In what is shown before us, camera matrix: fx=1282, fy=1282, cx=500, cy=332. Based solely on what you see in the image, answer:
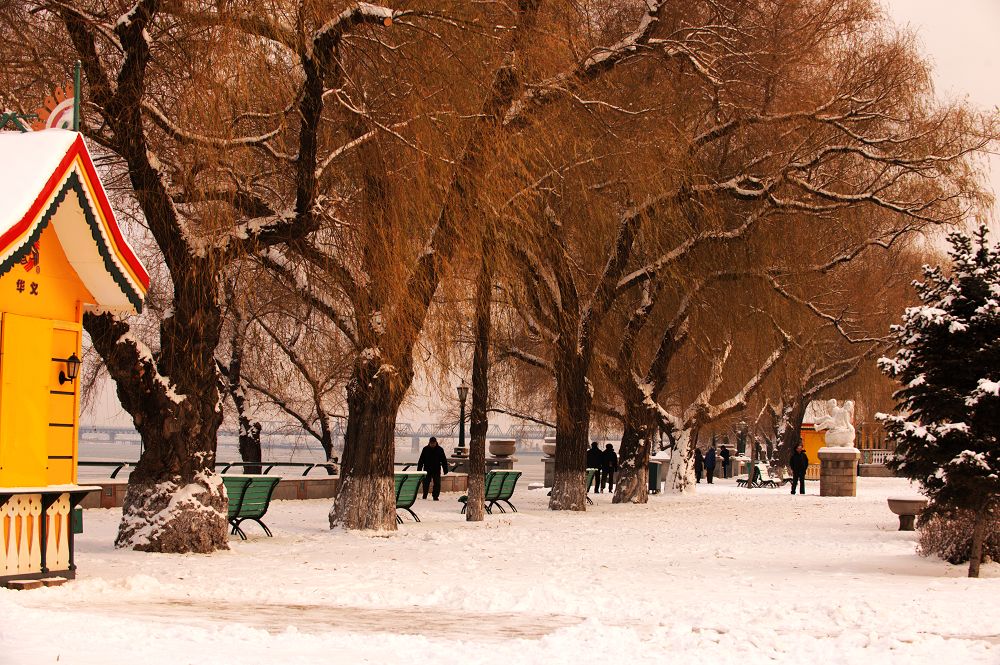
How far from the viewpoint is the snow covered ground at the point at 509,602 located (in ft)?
31.9

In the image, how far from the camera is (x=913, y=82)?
28.9 m

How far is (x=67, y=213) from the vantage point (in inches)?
543

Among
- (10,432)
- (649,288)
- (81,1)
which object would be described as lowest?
(10,432)

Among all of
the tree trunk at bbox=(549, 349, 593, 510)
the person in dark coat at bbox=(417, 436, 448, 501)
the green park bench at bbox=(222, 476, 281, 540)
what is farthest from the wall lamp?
the person in dark coat at bbox=(417, 436, 448, 501)

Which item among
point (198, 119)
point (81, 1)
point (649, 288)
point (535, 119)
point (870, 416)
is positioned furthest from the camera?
point (870, 416)

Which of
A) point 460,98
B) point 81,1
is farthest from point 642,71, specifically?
point 81,1

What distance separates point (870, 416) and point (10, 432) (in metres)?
52.8

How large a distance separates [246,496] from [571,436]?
1224 cm

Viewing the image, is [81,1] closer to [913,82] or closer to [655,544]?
[655,544]

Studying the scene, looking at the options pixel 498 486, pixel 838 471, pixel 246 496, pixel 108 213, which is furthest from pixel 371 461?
pixel 838 471

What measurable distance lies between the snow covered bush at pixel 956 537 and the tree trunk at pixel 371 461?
867 cm

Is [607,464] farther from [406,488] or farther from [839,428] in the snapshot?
[406,488]

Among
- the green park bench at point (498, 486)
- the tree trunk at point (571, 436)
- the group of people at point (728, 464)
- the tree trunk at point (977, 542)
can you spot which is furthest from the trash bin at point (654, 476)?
the tree trunk at point (977, 542)

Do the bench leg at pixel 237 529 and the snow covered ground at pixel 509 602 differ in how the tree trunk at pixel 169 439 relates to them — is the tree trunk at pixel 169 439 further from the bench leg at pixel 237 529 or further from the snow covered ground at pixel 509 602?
the bench leg at pixel 237 529
